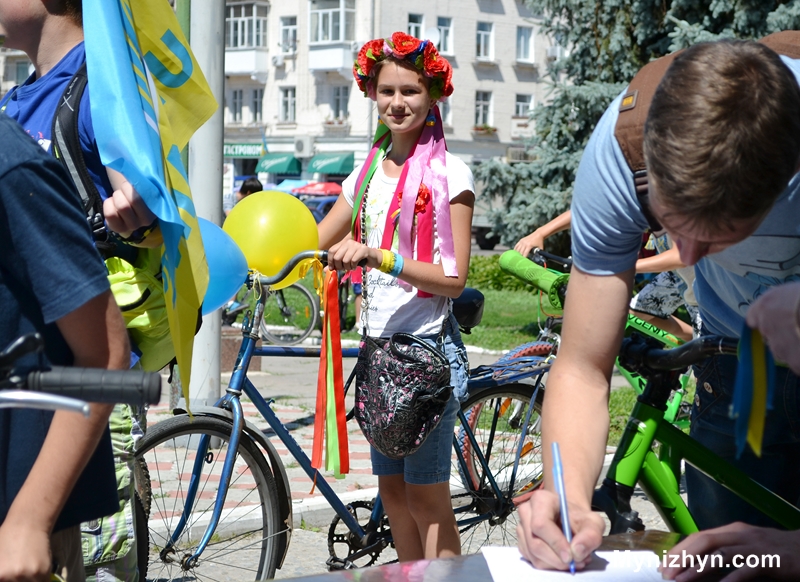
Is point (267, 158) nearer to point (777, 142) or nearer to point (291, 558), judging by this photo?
point (291, 558)

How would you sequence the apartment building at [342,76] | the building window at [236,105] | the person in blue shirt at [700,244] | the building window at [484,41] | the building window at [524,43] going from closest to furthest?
1. the person in blue shirt at [700,244]
2. the apartment building at [342,76]
3. the building window at [484,41]
4. the building window at [524,43]
5. the building window at [236,105]

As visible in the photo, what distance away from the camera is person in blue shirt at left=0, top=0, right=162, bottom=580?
2266 millimetres

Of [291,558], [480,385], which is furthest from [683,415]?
[291,558]

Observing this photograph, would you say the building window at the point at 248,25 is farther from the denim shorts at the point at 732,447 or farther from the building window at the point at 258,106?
the denim shorts at the point at 732,447

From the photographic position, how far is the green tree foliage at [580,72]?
13.2 m

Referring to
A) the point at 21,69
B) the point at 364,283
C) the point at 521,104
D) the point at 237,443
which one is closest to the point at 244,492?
the point at 237,443

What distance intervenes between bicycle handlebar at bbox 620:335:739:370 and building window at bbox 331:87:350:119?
4362 centimetres

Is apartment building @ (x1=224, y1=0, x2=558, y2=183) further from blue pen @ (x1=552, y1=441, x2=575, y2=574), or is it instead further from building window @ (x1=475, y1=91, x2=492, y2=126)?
blue pen @ (x1=552, y1=441, x2=575, y2=574)

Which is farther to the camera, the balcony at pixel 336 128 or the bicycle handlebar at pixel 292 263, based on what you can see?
the balcony at pixel 336 128

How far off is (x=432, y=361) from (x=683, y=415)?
2.61 meters

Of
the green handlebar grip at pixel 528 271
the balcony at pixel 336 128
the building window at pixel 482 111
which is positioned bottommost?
the balcony at pixel 336 128

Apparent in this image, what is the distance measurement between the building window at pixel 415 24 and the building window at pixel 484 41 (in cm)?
314

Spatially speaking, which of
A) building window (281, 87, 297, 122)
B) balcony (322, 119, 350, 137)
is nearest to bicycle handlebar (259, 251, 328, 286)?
balcony (322, 119, 350, 137)

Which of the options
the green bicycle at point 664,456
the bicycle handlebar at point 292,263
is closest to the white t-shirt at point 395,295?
the bicycle handlebar at point 292,263
